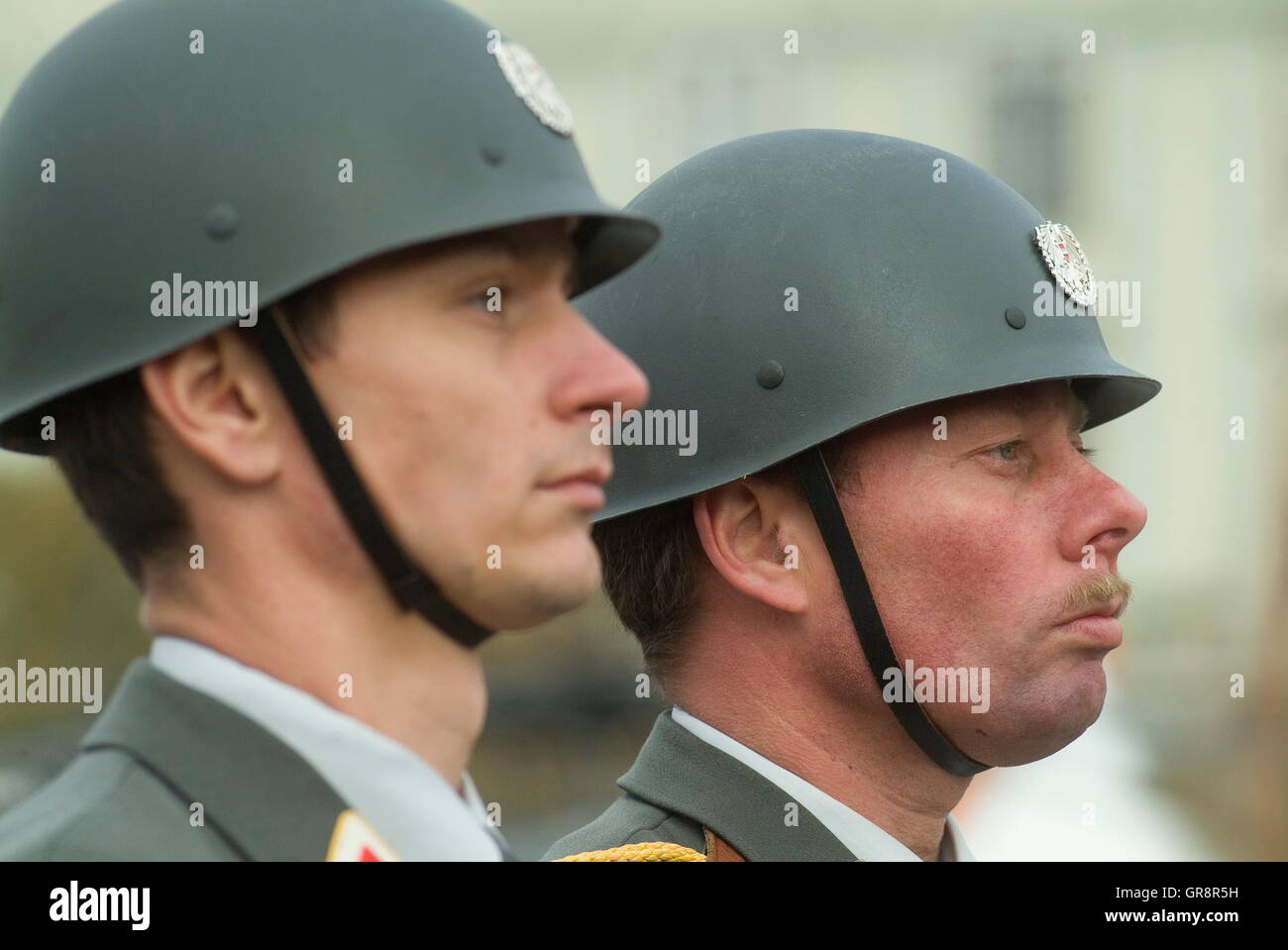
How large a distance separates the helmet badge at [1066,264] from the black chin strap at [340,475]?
6.10 ft

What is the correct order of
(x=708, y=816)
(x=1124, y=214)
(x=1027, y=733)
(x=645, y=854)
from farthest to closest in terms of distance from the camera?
(x=1124, y=214) → (x=1027, y=733) → (x=708, y=816) → (x=645, y=854)

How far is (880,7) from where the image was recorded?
2058cm

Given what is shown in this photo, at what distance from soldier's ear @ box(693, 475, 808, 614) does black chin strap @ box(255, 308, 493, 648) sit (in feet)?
4.14

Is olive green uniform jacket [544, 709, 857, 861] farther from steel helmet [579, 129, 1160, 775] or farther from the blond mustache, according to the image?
the blond mustache

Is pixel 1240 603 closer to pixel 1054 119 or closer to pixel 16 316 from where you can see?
pixel 1054 119

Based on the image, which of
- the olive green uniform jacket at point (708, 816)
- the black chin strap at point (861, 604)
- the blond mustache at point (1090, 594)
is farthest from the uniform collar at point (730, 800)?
the blond mustache at point (1090, 594)

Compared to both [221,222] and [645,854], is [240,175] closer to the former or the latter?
[221,222]

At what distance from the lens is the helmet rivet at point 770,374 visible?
11.4 feet

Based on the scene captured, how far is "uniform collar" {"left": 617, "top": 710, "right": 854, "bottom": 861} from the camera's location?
323 centimetres

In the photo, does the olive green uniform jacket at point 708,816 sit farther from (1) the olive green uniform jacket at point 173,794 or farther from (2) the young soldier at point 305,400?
(1) the olive green uniform jacket at point 173,794

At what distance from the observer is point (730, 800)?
3.29 meters

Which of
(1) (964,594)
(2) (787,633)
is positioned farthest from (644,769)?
(1) (964,594)

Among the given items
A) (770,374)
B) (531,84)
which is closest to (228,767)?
(531,84)

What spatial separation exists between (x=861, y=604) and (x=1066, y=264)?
0.89m
